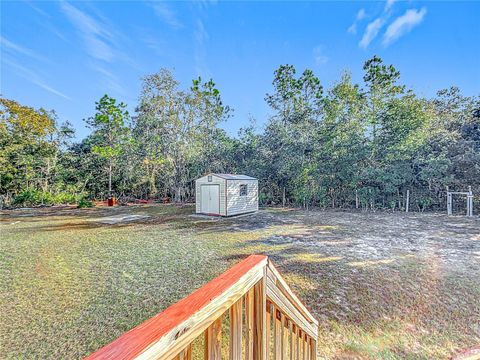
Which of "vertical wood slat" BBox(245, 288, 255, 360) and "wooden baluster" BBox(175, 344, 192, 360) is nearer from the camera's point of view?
"wooden baluster" BBox(175, 344, 192, 360)

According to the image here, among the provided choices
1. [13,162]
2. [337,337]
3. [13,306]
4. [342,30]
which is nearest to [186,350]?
[337,337]

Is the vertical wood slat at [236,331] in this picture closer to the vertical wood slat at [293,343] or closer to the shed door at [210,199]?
the vertical wood slat at [293,343]

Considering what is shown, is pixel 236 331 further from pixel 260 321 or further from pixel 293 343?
pixel 293 343

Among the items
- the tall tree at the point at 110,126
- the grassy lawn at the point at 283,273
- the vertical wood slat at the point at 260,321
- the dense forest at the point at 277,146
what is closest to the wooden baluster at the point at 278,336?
the vertical wood slat at the point at 260,321

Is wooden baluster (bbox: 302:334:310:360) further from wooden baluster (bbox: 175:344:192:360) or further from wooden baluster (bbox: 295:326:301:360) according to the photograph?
wooden baluster (bbox: 175:344:192:360)

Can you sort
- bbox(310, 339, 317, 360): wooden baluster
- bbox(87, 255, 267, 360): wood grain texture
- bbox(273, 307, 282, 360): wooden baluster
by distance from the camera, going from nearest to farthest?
1. bbox(87, 255, 267, 360): wood grain texture
2. bbox(273, 307, 282, 360): wooden baluster
3. bbox(310, 339, 317, 360): wooden baluster

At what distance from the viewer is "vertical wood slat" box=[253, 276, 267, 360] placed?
38.3 inches

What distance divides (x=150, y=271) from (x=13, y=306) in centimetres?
157

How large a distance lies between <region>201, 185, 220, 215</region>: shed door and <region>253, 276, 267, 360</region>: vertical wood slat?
8.51 m

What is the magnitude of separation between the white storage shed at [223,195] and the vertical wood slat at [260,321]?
27.3 feet

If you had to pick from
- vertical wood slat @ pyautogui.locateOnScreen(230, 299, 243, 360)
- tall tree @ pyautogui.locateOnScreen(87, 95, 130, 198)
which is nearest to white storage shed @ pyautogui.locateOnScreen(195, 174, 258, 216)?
tall tree @ pyautogui.locateOnScreen(87, 95, 130, 198)

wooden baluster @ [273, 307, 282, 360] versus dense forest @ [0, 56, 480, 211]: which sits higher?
dense forest @ [0, 56, 480, 211]

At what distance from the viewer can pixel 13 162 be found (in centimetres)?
1341

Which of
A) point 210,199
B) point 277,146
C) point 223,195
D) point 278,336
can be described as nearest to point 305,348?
point 278,336
